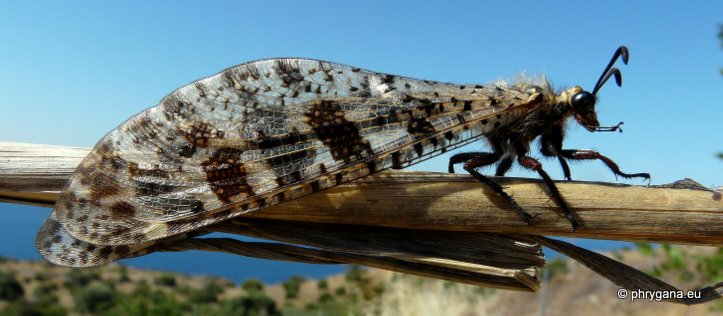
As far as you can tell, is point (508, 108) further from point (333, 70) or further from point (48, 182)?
point (48, 182)

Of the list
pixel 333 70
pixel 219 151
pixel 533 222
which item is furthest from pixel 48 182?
pixel 533 222

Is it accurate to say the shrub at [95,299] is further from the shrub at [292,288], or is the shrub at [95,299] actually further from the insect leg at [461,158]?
the insect leg at [461,158]

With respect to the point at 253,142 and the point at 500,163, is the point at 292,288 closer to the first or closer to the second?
the point at 500,163

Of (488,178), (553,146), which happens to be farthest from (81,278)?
(488,178)

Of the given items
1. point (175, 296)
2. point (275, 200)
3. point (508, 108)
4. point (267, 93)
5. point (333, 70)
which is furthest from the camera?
point (175, 296)

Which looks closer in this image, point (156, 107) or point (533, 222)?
point (533, 222)

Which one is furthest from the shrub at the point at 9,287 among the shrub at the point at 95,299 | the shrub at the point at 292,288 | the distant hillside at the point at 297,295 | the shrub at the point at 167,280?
the shrub at the point at 292,288
